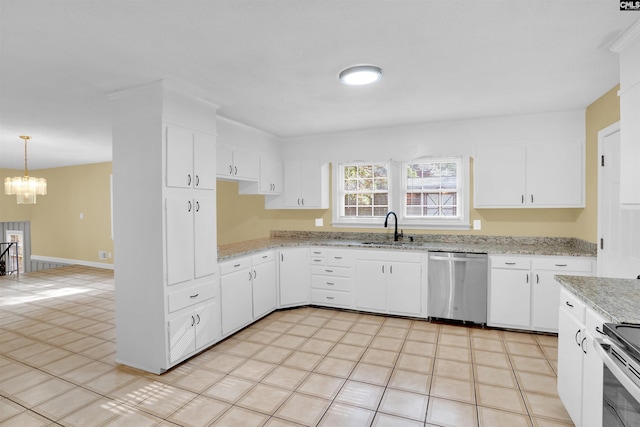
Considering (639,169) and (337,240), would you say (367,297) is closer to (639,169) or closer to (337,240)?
(337,240)

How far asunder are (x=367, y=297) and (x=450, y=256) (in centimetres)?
113

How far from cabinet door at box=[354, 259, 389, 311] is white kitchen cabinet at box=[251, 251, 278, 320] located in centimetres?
108

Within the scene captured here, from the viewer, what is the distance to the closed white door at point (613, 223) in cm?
254

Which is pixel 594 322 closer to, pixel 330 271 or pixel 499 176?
pixel 499 176

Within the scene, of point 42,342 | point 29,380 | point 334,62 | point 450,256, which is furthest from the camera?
point 450,256

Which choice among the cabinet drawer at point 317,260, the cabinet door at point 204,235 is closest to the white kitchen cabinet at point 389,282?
the cabinet drawer at point 317,260

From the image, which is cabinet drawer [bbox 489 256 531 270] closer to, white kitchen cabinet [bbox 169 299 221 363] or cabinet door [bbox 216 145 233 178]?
white kitchen cabinet [bbox 169 299 221 363]

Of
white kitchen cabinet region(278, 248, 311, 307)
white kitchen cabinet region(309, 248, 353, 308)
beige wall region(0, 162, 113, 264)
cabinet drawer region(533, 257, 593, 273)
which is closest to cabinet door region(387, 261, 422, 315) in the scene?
white kitchen cabinet region(309, 248, 353, 308)

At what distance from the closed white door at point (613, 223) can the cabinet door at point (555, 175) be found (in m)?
0.47

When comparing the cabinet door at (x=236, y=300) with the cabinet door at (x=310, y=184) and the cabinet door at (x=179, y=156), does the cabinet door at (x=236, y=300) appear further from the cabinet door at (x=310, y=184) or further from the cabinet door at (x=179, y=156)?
the cabinet door at (x=310, y=184)

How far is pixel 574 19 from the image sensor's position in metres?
1.83

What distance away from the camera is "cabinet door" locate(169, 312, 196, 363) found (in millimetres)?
2781

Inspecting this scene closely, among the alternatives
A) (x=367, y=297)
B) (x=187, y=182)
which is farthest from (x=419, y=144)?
(x=187, y=182)

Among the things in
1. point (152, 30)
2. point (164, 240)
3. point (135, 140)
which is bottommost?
point (164, 240)
